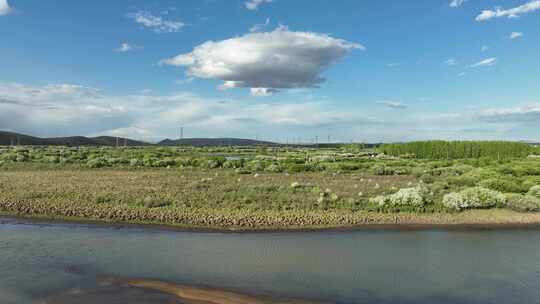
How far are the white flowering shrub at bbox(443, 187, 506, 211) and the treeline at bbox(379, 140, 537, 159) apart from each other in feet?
244

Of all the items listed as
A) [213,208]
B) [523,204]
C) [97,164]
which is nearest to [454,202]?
[523,204]

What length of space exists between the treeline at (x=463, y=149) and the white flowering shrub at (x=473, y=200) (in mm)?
74381

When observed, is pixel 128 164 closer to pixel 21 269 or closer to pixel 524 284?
pixel 21 269

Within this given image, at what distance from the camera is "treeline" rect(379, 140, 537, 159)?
8731 cm

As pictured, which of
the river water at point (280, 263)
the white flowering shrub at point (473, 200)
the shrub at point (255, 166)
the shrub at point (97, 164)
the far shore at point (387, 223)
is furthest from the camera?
the shrub at point (97, 164)

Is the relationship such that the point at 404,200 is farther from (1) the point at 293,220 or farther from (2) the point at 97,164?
(2) the point at 97,164

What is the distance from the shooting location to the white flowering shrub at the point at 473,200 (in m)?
20.6

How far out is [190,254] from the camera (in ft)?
43.4

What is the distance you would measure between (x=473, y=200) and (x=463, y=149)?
82187mm

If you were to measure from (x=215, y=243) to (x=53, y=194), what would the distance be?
1366 cm

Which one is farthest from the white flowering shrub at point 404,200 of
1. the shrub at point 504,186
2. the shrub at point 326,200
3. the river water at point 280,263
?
the shrub at point 504,186

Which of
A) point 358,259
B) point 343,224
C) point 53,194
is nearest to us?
point 358,259

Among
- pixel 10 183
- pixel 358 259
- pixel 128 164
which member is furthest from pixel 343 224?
pixel 128 164

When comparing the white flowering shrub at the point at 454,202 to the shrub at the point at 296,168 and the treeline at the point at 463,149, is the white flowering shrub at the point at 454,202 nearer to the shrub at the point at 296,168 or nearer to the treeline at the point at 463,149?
the shrub at the point at 296,168
